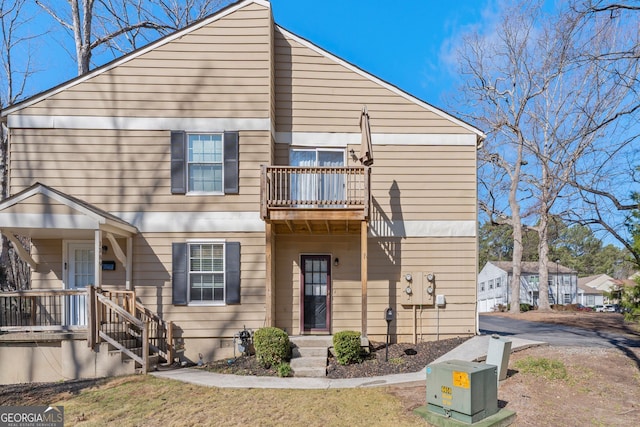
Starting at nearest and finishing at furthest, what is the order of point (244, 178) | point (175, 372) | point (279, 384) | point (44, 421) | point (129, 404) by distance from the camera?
point (44, 421)
point (129, 404)
point (279, 384)
point (175, 372)
point (244, 178)

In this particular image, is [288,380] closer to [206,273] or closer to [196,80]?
[206,273]

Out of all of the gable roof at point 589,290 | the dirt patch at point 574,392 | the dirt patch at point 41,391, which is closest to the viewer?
the dirt patch at point 574,392

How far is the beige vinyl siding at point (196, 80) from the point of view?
9.67m

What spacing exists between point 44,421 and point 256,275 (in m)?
4.72

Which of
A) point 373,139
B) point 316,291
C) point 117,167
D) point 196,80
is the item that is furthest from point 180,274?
point 373,139

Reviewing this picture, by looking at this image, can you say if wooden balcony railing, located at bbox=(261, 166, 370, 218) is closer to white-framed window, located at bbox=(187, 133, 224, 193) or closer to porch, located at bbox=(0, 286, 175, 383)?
white-framed window, located at bbox=(187, 133, 224, 193)

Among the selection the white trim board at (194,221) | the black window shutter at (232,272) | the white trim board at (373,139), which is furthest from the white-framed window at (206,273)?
the white trim board at (373,139)

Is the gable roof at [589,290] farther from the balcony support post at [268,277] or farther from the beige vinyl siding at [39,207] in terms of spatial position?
the beige vinyl siding at [39,207]

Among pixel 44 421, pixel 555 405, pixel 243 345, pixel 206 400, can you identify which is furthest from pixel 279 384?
pixel 555 405

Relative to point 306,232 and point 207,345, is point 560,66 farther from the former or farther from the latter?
point 207,345

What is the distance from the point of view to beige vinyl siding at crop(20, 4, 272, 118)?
9.67 metres

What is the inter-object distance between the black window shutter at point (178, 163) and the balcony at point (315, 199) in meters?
2.17

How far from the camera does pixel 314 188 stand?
379 inches

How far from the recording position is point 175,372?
8.15 m
